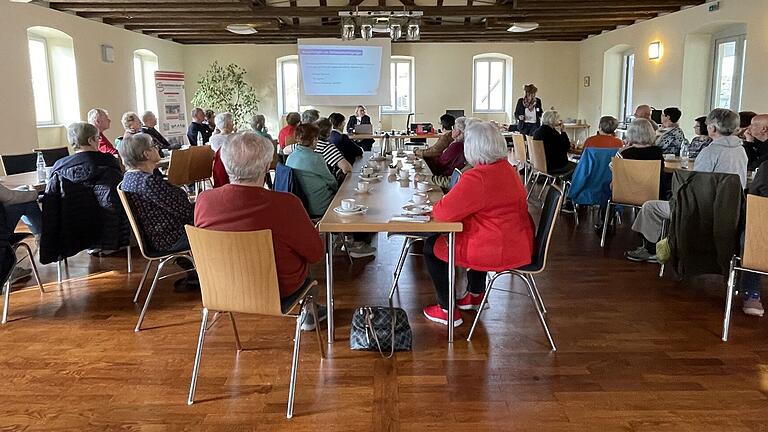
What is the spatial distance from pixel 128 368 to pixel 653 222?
383 centimetres

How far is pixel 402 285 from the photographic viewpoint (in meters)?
4.31

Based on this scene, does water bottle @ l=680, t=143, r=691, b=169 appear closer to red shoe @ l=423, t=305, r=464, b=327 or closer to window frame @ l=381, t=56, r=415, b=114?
red shoe @ l=423, t=305, r=464, b=327

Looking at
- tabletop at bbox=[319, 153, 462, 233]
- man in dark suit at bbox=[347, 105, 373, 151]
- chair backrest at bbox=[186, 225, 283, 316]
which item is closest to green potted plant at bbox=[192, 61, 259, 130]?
man in dark suit at bbox=[347, 105, 373, 151]

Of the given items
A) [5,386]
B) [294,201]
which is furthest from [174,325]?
[294,201]

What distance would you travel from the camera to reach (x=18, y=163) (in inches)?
219

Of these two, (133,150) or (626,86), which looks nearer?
(133,150)

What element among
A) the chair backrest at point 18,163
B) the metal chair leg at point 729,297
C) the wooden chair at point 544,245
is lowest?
the metal chair leg at point 729,297

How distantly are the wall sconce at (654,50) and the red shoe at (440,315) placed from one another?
8387mm

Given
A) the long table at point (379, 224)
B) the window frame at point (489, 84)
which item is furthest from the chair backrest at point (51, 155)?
the window frame at point (489, 84)

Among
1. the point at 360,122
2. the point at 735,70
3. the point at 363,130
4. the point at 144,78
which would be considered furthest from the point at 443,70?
the point at 735,70

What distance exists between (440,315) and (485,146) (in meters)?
1.07

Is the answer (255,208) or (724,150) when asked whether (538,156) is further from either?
(255,208)

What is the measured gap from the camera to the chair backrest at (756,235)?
120 inches

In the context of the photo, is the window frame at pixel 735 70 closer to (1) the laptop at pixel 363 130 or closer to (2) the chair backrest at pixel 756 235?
(1) the laptop at pixel 363 130
